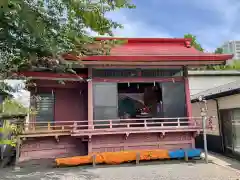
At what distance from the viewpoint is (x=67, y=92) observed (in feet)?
36.0

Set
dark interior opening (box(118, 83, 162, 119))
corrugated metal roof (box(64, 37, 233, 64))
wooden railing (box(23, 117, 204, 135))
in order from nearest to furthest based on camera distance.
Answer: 1. wooden railing (box(23, 117, 204, 135))
2. corrugated metal roof (box(64, 37, 233, 64))
3. dark interior opening (box(118, 83, 162, 119))

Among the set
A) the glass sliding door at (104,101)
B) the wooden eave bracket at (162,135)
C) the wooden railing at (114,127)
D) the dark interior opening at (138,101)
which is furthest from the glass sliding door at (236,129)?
the glass sliding door at (104,101)

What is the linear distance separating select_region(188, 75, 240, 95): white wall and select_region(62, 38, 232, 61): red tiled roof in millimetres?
5362

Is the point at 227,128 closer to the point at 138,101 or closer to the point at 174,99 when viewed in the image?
the point at 174,99

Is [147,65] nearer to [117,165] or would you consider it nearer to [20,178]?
[117,165]

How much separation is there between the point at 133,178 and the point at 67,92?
5849 mm

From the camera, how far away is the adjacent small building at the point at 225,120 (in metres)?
9.64

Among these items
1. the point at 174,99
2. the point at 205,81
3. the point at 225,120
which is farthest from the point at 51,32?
the point at 205,81

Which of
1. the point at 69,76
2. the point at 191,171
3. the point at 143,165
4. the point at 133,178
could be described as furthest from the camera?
the point at 69,76

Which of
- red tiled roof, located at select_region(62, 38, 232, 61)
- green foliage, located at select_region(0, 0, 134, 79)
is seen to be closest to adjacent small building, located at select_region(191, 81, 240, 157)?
red tiled roof, located at select_region(62, 38, 232, 61)

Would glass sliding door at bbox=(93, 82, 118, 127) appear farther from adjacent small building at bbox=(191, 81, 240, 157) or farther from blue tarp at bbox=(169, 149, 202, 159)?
adjacent small building at bbox=(191, 81, 240, 157)

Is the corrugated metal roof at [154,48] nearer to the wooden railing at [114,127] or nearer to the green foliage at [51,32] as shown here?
the wooden railing at [114,127]

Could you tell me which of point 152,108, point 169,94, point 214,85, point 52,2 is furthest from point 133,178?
point 214,85

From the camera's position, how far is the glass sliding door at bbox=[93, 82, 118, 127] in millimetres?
9727
